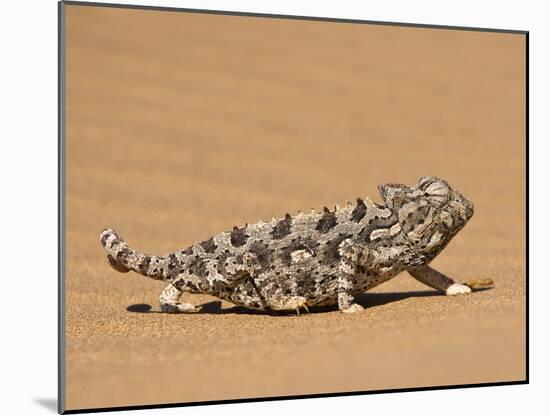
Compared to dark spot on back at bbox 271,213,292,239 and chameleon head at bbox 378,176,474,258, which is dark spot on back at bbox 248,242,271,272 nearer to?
dark spot on back at bbox 271,213,292,239

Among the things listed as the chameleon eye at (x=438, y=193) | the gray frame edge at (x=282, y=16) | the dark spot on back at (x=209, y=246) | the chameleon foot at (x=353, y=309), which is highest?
the gray frame edge at (x=282, y=16)

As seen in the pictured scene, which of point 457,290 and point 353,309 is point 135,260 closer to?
point 353,309

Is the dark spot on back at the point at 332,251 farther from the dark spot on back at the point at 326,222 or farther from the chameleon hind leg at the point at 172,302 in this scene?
the chameleon hind leg at the point at 172,302

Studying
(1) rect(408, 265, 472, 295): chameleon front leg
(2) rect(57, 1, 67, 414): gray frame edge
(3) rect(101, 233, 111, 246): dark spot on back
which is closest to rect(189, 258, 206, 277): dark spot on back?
(3) rect(101, 233, 111, 246): dark spot on back

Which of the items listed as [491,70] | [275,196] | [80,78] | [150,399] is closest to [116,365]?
[150,399]

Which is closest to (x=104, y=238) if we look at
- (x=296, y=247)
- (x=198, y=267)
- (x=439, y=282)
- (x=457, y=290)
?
(x=198, y=267)

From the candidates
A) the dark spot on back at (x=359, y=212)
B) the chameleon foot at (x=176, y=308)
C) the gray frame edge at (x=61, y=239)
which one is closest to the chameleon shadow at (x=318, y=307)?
the chameleon foot at (x=176, y=308)

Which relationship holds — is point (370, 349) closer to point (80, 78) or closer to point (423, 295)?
point (423, 295)
